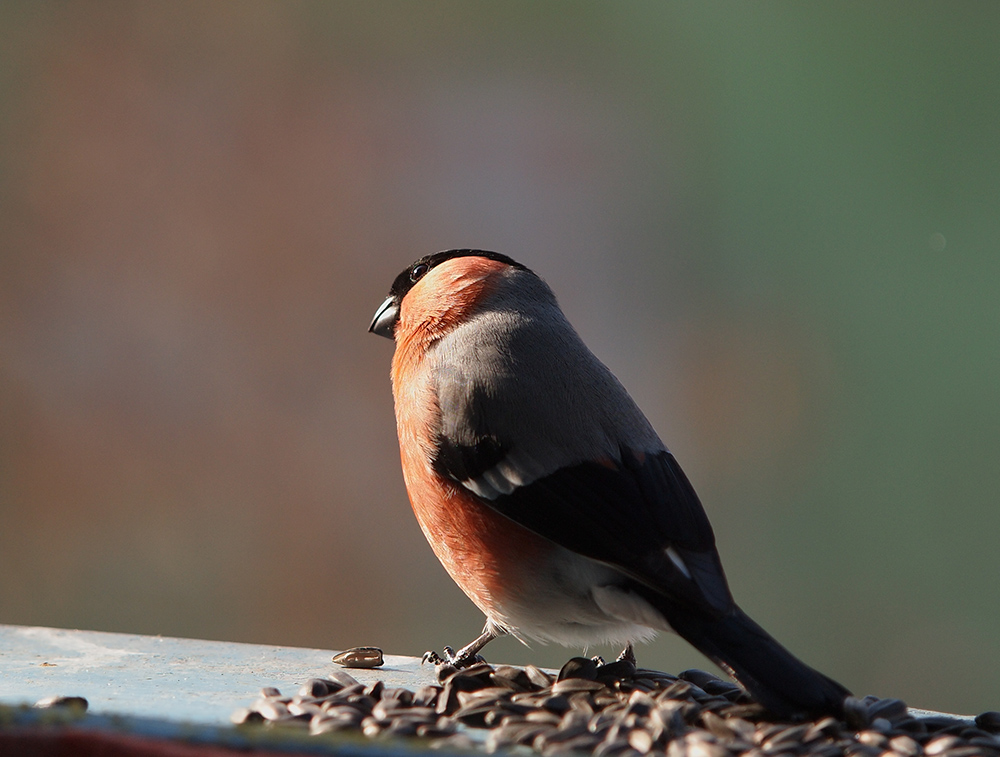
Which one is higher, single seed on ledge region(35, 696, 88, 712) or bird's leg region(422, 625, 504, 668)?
single seed on ledge region(35, 696, 88, 712)

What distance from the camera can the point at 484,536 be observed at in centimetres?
170

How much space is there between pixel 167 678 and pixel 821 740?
3.19ft

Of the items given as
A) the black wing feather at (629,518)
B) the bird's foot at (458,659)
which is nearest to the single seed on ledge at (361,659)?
the bird's foot at (458,659)

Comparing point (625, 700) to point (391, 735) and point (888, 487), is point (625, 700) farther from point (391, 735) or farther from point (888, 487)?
point (888, 487)

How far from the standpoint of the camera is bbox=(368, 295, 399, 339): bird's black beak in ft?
7.56

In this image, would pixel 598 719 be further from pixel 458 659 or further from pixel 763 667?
pixel 458 659

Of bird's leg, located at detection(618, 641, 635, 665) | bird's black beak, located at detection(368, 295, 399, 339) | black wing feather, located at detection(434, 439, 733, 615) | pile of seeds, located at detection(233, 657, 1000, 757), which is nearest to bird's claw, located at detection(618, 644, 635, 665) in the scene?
bird's leg, located at detection(618, 641, 635, 665)

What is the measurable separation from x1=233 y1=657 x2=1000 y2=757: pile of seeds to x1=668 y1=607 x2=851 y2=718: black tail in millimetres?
25

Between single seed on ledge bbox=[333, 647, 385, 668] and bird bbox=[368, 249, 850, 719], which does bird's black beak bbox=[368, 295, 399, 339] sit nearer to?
bird bbox=[368, 249, 850, 719]

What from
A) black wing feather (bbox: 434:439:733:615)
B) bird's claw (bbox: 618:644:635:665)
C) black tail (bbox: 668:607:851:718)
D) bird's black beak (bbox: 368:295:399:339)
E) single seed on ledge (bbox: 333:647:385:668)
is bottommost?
single seed on ledge (bbox: 333:647:385:668)

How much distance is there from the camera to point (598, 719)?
137cm

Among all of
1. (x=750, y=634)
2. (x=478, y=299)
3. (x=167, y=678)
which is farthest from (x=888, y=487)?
(x=167, y=678)

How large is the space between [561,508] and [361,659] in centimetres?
53

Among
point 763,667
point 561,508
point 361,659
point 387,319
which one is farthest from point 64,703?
point 387,319
